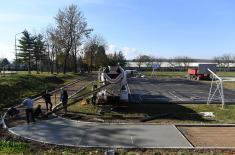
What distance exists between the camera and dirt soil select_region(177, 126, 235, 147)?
17203mm

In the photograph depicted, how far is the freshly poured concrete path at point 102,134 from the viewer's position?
56.4ft

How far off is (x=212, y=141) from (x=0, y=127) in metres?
10.6

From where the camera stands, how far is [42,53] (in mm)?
100875

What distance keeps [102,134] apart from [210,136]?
16.6 ft

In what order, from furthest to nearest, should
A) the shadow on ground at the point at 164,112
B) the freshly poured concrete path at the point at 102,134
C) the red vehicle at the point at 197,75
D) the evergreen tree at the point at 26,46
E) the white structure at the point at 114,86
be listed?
1. the evergreen tree at the point at 26,46
2. the red vehicle at the point at 197,75
3. the white structure at the point at 114,86
4. the shadow on ground at the point at 164,112
5. the freshly poured concrete path at the point at 102,134

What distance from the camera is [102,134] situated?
19.3 m

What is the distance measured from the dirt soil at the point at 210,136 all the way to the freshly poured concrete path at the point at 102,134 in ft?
1.52

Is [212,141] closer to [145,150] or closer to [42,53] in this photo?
[145,150]

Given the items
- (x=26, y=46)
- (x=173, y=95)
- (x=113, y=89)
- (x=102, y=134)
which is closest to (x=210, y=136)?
(x=102, y=134)

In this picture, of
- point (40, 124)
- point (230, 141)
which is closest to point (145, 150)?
point (230, 141)

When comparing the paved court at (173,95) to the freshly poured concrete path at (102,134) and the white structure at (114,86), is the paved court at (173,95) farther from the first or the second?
the freshly poured concrete path at (102,134)

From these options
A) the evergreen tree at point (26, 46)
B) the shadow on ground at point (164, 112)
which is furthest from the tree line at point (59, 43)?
the shadow on ground at point (164, 112)

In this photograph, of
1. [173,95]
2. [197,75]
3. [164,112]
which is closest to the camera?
[164,112]

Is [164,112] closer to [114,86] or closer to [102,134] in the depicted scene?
[114,86]
